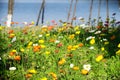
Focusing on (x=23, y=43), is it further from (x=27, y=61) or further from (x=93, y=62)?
(x=93, y=62)

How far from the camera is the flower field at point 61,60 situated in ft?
15.6

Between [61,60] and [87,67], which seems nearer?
[87,67]

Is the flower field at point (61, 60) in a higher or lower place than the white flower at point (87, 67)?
lower

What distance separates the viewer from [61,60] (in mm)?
5129

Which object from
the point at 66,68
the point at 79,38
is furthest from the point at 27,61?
the point at 79,38

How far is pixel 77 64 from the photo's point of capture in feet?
17.1

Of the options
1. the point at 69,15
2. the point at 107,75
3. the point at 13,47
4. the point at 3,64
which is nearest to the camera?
the point at 107,75

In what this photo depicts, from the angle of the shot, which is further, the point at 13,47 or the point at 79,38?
the point at 79,38

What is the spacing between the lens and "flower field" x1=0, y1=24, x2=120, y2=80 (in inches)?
188

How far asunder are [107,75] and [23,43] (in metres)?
2.42

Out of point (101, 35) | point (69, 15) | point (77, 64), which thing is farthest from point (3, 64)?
point (69, 15)

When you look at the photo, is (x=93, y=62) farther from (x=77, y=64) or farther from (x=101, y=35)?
(x=101, y=35)

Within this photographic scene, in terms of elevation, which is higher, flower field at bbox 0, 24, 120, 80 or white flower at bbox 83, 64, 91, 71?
white flower at bbox 83, 64, 91, 71

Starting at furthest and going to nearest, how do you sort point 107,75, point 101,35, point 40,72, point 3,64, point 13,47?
point 101,35, point 13,47, point 3,64, point 40,72, point 107,75
